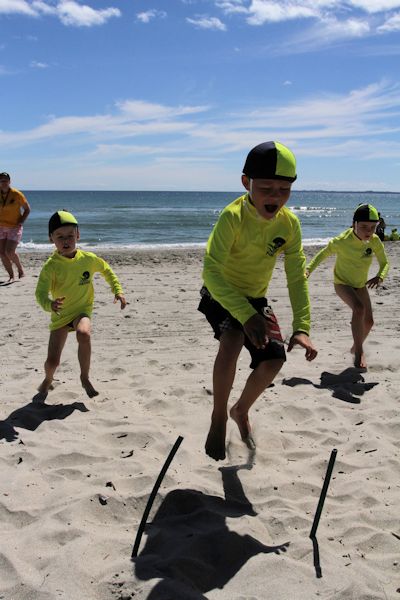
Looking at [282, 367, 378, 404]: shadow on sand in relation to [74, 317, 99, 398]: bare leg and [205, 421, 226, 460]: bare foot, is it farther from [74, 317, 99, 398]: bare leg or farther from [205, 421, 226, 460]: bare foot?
[205, 421, 226, 460]: bare foot

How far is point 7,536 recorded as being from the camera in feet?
9.22

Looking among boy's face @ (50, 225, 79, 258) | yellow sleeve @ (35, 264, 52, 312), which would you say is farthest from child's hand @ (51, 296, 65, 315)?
boy's face @ (50, 225, 79, 258)

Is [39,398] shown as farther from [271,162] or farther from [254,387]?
[271,162]

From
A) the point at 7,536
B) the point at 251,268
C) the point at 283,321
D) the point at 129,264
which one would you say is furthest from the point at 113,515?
the point at 129,264

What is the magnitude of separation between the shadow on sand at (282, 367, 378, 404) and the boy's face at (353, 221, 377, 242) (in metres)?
1.49

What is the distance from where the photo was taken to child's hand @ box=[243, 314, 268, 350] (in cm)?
300

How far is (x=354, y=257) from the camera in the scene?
20.8ft

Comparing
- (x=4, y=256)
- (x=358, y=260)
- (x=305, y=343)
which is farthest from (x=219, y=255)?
(x=4, y=256)

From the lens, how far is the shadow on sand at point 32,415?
13.5ft

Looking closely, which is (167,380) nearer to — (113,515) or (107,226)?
(113,515)

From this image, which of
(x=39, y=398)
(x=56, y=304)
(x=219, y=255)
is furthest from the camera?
(x=39, y=398)

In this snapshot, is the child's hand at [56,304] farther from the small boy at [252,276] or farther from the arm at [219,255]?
the arm at [219,255]

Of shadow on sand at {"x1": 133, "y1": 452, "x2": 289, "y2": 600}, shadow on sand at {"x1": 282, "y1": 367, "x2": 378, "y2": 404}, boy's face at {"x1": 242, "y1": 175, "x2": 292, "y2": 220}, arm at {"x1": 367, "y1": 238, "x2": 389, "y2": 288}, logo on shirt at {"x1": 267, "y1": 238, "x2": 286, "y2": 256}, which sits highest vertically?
boy's face at {"x1": 242, "y1": 175, "x2": 292, "y2": 220}

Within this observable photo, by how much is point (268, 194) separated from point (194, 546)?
183 cm
